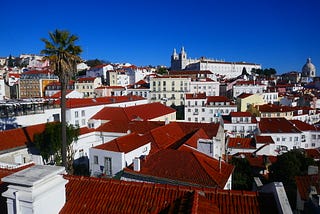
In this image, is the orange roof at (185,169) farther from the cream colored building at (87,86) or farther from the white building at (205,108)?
the cream colored building at (87,86)

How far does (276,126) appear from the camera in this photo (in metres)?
46.7

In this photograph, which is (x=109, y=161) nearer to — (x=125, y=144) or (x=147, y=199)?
(x=125, y=144)

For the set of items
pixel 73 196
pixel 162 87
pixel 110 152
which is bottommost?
pixel 110 152

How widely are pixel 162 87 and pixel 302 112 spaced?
34707 millimetres

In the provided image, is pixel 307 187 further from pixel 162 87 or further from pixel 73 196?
pixel 162 87

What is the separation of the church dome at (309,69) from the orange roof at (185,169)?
165998 millimetres

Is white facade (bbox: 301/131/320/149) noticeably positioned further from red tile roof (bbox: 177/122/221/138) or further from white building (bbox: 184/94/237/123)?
red tile roof (bbox: 177/122/221/138)

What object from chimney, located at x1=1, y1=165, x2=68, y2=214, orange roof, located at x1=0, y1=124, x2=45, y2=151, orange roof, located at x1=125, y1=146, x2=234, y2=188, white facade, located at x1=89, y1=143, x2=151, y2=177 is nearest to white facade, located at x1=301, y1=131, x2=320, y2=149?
orange roof, located at x1=125, y1=146, x2=234, y2=188

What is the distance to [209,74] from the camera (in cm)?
9325

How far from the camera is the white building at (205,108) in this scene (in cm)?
5875

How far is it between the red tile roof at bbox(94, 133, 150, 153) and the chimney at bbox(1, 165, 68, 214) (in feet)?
42.8

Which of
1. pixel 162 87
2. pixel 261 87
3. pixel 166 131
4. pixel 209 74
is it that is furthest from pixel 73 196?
pixel 209 74

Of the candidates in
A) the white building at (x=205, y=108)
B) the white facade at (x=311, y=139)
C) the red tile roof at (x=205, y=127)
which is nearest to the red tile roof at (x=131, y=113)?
the red tile roof at (x=205, y=127)

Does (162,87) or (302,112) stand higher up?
(162,87)
